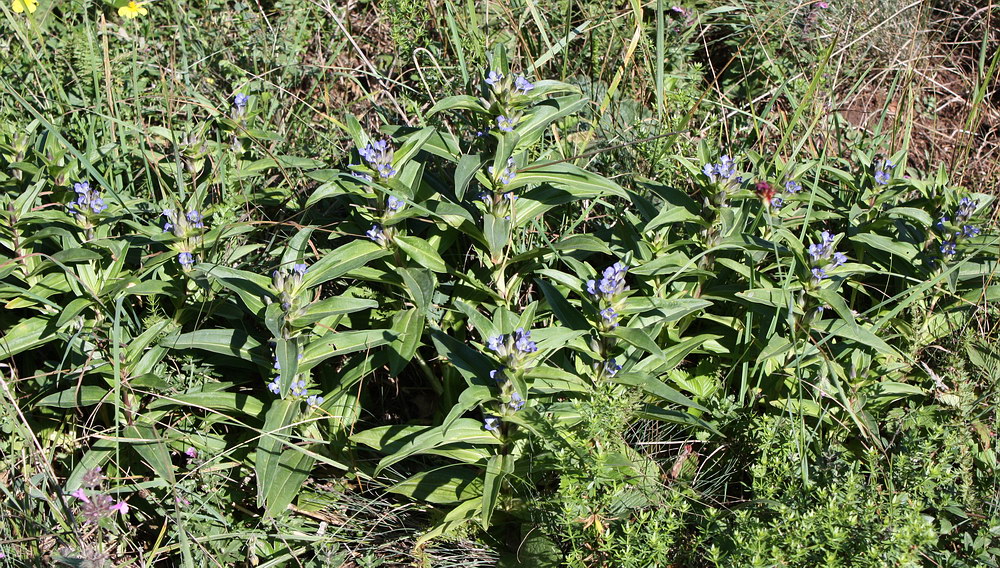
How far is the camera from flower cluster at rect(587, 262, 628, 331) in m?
2.63

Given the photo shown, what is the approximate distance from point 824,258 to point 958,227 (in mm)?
584

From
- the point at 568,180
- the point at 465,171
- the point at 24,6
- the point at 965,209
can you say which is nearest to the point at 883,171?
the point at 965,209

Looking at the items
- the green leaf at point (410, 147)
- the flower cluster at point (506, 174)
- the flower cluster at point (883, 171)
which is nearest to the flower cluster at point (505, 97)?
the flower cluster at point (506, 174)

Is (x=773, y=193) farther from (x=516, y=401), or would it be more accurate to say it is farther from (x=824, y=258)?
(x=516, y=401)

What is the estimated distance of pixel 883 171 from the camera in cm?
324

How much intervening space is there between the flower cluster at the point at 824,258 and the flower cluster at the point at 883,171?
505mm

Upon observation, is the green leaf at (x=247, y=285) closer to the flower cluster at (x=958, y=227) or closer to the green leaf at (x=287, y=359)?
the green leaf at (x=287, y=359)

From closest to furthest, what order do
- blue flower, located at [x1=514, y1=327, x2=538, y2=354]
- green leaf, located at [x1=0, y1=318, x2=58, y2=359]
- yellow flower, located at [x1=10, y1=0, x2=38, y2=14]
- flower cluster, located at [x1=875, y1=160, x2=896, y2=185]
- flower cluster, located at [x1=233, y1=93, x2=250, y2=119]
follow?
blue flower, located at [x1=514, y1=327, x2=538, y2=354] → green leaf, located at [x1=0, y1=318, x2=58, y2=359] → flower cluster, located at [x1=875, y1=160, x2=896, y2=185] → flower cluster, located at [x1=233, y1=93, x2=250, y2=119] → yellow flower, located at [x1=10, y1=0, x2=38, y2=14]

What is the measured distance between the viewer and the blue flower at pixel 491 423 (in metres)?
2.62

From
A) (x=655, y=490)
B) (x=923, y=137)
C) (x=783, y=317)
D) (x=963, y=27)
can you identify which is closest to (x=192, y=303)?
(x=655, y=490)

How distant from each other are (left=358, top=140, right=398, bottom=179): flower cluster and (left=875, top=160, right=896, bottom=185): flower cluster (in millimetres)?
1909

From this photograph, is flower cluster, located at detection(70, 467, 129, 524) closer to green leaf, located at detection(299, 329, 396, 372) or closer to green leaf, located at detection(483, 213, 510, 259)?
green leaf, located at detection(299, 329, 396, 372)

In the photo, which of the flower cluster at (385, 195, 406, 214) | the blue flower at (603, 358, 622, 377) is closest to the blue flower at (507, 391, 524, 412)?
the blue flower at (603, 358, 622, 377)

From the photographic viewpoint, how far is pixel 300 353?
2721 mm
